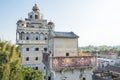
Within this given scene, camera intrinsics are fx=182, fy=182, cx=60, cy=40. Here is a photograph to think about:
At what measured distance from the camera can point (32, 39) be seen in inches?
1543

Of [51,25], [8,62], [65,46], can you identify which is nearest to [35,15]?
[51,25]

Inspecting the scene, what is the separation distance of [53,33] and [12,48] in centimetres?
677

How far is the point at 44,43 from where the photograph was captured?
3956 centimetres

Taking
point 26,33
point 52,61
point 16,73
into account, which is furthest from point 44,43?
point 16,73

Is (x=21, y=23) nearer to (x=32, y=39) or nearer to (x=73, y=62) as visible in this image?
(x=32, y=39)

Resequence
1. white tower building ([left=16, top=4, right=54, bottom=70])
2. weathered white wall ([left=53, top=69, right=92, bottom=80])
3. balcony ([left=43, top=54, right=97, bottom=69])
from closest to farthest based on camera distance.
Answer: balcony ([left=43, top=54, right=97, bottom=69])
weathered white wall ([left=53, top=69, right=92, bottom=80])
white tower building ([left=16, top=4, right=54, bottom=70])

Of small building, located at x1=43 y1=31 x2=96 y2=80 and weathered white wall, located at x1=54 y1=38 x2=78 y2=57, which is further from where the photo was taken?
weathered white wall, located at x1=54 y1=38 x2=78 y2=57

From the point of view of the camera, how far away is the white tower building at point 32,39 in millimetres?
38022

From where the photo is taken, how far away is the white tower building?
38.0 m

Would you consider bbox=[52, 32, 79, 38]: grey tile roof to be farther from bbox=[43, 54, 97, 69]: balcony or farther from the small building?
bbox=[43, 54, 97, 69]: balcony

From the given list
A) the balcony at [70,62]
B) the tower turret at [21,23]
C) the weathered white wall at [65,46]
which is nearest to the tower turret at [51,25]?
the tower turret at [21,23]

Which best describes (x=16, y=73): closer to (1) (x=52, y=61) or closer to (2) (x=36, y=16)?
(1) (x=52, y=61)

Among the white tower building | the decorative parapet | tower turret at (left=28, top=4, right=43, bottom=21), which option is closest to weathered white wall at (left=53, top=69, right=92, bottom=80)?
the decorative parapet

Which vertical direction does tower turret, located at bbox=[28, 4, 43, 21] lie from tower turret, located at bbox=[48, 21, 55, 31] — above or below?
above
